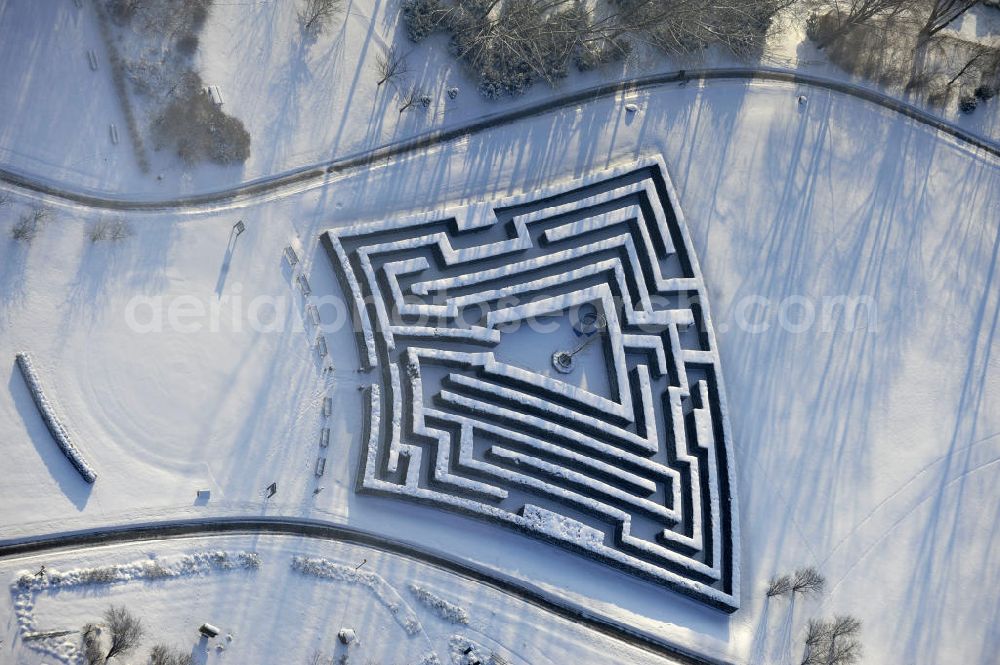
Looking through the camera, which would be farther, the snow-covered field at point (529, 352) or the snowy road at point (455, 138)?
the snowy road at point (455, 138)

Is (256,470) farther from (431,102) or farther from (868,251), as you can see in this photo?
(868,251)

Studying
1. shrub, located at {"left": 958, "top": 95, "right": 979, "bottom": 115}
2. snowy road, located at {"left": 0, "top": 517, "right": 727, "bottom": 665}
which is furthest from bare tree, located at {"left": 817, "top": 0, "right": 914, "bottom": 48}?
snowy road, located at {"left": 0, "top": 517, "right": 727, "bottom": 665}

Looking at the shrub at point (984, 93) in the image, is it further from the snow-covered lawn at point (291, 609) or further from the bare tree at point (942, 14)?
the snow-covered lawn at point (291, 609)

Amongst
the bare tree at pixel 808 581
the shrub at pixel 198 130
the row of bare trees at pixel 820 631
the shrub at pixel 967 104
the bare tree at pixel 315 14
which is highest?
the shrub at pixel 967 104

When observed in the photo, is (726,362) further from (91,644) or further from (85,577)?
(91,644)

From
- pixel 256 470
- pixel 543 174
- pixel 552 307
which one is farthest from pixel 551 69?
pixel 256 470

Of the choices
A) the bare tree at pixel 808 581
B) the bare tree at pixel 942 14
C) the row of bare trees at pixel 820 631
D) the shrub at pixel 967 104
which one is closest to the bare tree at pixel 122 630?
the row of bare trees at pixel 820 631

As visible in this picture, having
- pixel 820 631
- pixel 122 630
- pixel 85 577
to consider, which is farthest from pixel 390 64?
pixel 820 631
